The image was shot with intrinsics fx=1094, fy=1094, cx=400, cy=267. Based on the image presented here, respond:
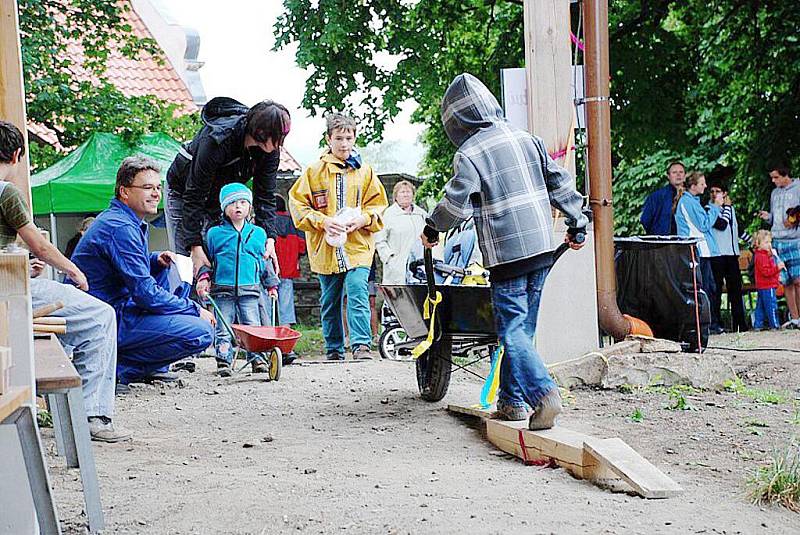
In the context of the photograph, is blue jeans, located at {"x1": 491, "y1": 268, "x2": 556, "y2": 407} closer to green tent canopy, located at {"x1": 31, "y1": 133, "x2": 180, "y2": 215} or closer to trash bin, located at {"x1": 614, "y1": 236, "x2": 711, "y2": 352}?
trash bin, located at {"x1": 614, "y1": 236, "x2": 711, "y2": 352}

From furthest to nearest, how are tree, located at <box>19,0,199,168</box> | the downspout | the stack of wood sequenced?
1. tree, located at <box>19,0,199,168</box>
2. the downspout
3. the stack of wood

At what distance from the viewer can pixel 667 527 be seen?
3787 mm

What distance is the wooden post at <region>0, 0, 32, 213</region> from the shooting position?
5.50 meters

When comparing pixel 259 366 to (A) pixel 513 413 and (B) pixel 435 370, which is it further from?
(A) pixel 513 413

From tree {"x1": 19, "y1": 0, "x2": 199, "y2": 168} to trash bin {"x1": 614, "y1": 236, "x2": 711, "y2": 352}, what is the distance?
7.82 m

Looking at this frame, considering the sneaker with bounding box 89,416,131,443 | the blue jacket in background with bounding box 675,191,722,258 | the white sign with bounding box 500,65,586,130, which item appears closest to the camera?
the sneaker with bounding box 89,416,131,443

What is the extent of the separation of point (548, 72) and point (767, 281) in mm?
6732

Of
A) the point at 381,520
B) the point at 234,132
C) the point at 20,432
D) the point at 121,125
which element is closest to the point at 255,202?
the point at 234,132

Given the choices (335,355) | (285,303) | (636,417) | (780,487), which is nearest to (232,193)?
(335,355)

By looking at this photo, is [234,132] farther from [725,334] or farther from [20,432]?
[725,334]

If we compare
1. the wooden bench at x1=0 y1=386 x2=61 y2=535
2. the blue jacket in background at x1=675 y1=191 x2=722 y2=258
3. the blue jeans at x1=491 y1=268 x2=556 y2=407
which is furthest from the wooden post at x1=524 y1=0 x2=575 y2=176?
the wooden bench at x1=0 y1=386 x2=61 y2=535

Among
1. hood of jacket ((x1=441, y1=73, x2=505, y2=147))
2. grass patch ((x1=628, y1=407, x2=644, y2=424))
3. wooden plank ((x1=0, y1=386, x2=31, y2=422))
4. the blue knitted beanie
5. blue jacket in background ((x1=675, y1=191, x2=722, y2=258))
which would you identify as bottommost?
grass patch ((x1=628, y1=407, x2=644, y2=424))

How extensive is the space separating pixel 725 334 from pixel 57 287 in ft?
29.5

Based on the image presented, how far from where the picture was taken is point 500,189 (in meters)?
5.47
